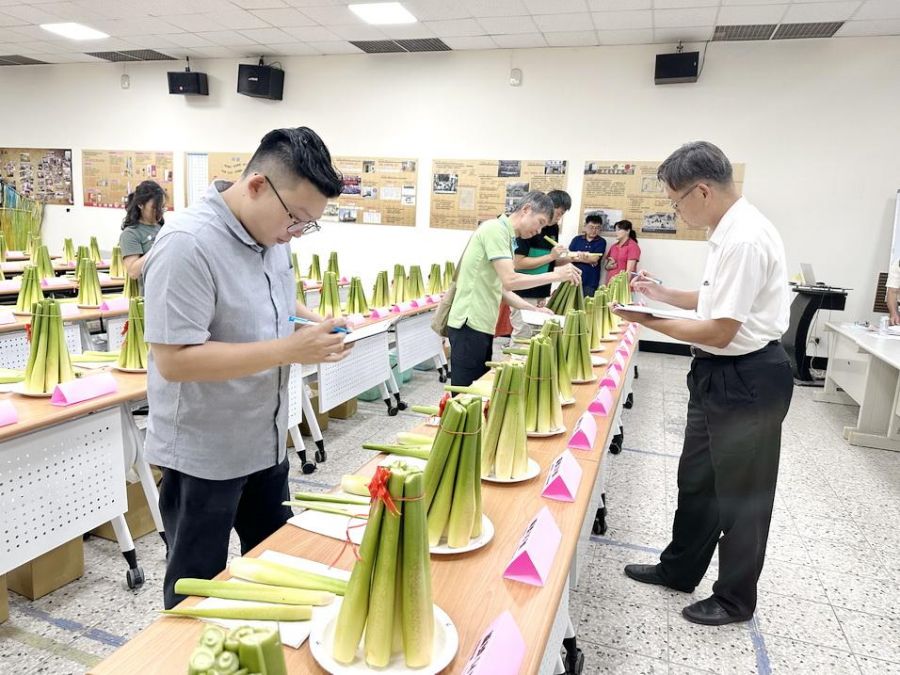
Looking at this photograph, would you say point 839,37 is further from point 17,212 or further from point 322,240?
point 17,212

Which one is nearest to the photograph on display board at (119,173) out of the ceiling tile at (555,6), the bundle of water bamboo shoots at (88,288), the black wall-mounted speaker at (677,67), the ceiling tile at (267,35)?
the ceiling tile at (267,35)

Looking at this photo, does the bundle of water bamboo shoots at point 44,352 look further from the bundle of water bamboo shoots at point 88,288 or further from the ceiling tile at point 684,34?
the ceiling tile at point 684,34

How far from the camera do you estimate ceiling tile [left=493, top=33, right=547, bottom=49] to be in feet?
21.9

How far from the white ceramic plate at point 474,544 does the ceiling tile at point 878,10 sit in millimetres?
6354

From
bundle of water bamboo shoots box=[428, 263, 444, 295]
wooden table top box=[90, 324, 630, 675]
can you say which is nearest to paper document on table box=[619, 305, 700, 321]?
wooden table top box=[90, 324, 630, 675]

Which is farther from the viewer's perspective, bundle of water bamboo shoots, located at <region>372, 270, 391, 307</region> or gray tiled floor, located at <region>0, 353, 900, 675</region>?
bundle of water bamboo shoots, located at <region>372, 270, 391, 307</region>

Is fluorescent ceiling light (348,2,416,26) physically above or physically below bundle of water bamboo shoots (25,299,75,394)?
above

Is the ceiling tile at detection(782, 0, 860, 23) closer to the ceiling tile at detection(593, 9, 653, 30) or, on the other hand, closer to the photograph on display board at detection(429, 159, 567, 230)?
the ceiling tile at detection(593, 9, 653, 30)

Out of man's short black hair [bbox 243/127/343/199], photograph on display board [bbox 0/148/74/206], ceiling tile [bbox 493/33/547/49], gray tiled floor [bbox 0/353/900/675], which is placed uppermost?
ceiling tile [bbox 493/33/547/49]

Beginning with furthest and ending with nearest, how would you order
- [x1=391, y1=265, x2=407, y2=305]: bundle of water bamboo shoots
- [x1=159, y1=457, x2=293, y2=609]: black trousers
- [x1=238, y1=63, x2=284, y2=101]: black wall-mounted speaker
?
1. [x1=238, y1=63, x2=284, y2=101]: black wall-mounted speaker
2. [x1=391, y1=265, x2=407, y2=305]: bundle of water bamboo shoots
3. [x1=159, y1=457, x2=293, y2=609]: black trousers

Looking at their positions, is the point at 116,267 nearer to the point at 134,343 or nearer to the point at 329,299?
the point at 329,299

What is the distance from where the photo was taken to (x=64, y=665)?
1881 millimetres

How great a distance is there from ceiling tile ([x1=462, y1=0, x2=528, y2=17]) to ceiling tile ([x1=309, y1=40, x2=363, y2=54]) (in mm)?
2226

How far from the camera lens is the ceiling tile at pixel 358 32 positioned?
6.66 meters
